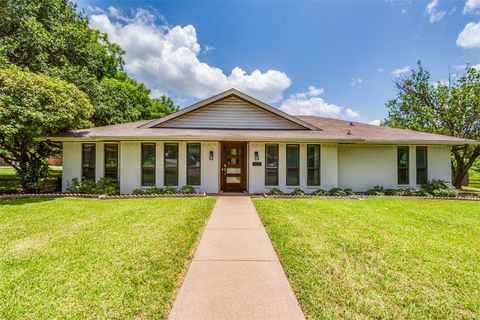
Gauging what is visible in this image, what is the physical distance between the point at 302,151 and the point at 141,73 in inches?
897

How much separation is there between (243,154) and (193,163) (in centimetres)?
238

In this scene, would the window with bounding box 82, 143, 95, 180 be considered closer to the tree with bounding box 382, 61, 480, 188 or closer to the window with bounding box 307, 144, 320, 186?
the window with bounding box 307, 144, 320, 186

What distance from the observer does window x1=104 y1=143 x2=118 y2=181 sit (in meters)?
10.9

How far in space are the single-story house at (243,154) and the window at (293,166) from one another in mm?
46

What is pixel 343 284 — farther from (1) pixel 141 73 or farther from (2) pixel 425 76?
(1) pixel 141 73

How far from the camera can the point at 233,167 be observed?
11281 millimetres

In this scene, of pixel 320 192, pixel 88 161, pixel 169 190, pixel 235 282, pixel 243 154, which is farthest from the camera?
pixel 243 154

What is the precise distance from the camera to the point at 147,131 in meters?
10.8

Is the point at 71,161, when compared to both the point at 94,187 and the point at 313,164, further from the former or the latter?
the point at 313,164

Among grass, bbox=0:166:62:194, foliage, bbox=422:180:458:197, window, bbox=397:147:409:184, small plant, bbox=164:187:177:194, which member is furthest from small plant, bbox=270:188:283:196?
grass, bbox=0:166:62:194

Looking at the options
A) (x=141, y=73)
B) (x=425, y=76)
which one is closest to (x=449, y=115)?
(x=425, y=76)

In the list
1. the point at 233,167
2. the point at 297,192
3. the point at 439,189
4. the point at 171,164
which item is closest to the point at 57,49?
the point at 171,164

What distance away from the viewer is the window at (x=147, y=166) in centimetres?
1062

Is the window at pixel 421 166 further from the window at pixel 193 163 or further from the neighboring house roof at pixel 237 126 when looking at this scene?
the window at pixel 193 163
